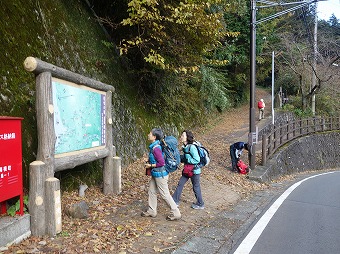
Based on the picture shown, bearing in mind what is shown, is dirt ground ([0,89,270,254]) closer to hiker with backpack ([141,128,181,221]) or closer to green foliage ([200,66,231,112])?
hiker with backpack ([141,128,181,221])

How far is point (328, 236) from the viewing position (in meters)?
5.22

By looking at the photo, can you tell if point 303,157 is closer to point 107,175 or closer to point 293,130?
point 293,130

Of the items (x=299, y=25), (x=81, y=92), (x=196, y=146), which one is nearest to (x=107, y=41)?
(x=81, y=92)

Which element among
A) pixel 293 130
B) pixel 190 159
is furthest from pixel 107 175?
pixel 293 130

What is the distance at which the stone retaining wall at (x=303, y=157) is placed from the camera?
1150 cm

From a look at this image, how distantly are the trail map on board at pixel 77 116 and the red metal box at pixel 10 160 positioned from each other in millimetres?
782

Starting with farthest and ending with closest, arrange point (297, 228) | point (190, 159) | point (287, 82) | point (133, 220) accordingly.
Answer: point (287, 82)
point (190, 159)
point (297, 228)
point (133, 220)

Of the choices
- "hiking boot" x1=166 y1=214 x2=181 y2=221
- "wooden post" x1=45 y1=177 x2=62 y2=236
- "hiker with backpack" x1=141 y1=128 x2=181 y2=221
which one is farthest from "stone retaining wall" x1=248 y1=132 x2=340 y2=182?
"wooden post" x1=45 y1=177 x2=62 y2=236

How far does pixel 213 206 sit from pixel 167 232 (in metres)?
2.13

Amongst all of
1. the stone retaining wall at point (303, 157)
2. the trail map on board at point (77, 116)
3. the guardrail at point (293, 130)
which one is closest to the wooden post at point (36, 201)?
the trail map on board at point (77, 116)

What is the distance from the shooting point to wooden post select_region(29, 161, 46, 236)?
4.19 m

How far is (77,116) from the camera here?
534 centimetres

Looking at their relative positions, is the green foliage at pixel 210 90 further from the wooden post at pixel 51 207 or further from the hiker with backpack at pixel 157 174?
the wooden post at pixel 51 207

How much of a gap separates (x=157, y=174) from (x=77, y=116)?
1.72 m
